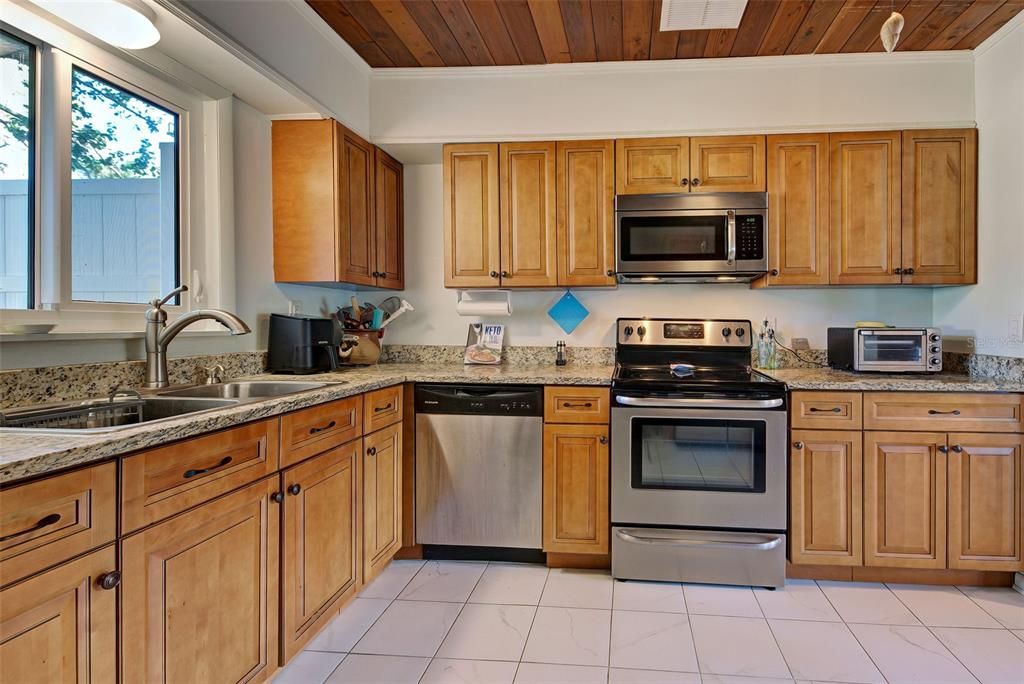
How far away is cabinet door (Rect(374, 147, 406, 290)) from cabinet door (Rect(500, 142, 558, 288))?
646 millimetres

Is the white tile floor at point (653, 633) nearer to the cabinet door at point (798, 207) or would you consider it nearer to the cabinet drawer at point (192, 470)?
the cabinet drawer at point (192, 470)

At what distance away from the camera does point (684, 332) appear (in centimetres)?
298

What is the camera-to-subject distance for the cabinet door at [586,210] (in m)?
2.79

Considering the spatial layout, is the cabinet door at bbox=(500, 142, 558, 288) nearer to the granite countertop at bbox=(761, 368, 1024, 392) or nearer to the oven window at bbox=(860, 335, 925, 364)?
the granite countertop at bbox=(761, 368, 1024, 392)

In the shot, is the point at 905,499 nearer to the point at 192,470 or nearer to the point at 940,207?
the point at 940,207

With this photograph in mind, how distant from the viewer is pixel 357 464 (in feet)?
6.88

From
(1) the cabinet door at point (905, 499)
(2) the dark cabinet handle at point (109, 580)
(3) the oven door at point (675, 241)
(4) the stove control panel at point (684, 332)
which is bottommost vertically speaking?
(1) the cabinet door at point (905, 499)

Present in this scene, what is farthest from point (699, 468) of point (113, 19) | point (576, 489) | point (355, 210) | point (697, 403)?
point (113, 19)

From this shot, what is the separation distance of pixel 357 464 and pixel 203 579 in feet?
2.63

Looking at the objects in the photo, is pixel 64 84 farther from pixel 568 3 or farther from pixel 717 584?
pixel 717 584

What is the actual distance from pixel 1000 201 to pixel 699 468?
177cm

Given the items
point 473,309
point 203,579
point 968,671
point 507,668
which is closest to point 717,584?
point 968,671

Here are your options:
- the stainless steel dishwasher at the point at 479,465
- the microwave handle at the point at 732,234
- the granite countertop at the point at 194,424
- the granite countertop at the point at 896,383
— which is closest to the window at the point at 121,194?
the granite countertop at the point at 194,424

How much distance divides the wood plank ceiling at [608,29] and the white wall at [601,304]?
0.81 m
